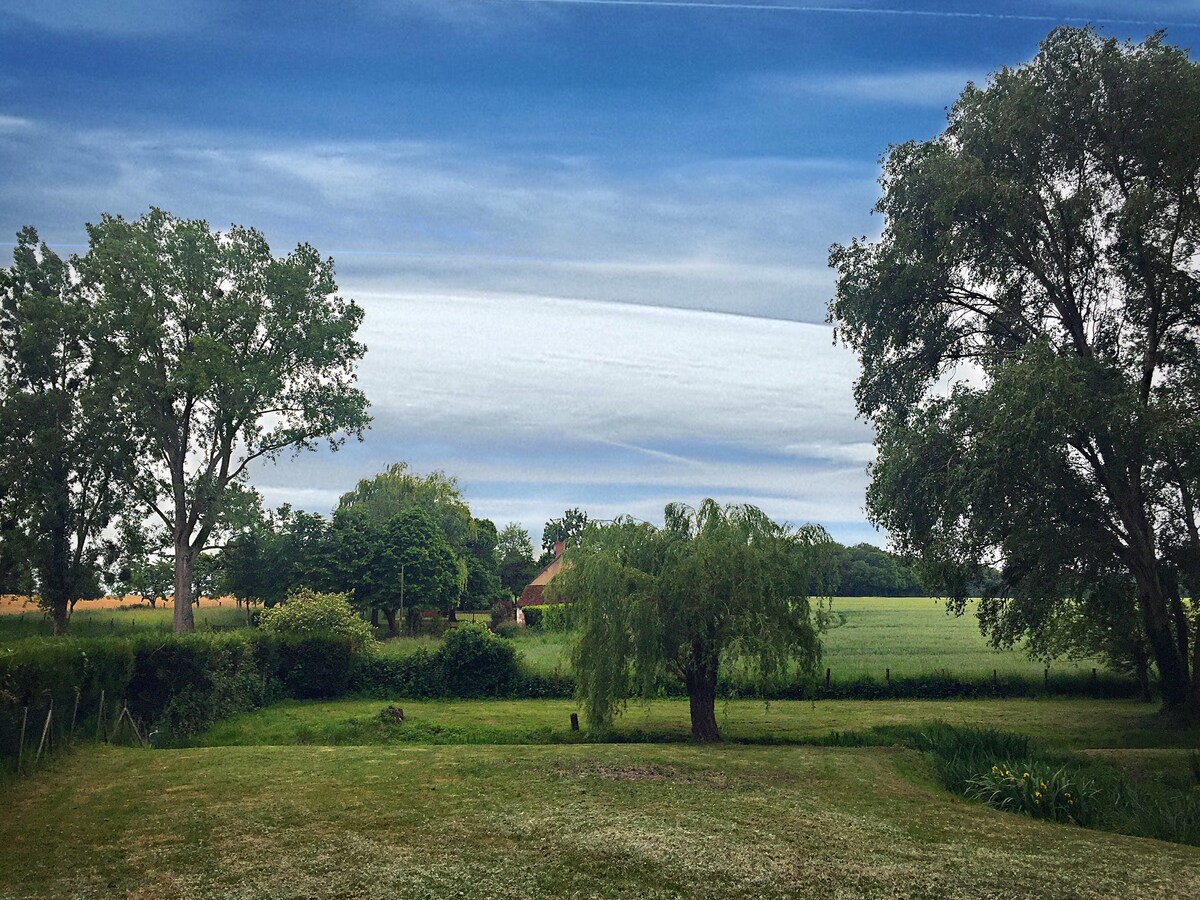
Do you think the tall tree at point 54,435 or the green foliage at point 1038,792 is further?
the tall tree at point 54,435

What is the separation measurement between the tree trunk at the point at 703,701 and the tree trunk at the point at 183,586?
2513 centimetres

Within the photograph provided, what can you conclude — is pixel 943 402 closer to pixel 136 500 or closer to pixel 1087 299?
pixel 1087 299

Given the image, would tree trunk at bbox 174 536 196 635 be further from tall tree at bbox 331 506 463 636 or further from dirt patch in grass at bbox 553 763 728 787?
dirt patch in grass at bbox 553 763 728 787

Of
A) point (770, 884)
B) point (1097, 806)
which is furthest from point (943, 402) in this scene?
point (770, 884)

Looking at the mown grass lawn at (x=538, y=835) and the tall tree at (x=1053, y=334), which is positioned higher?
the tall tree at (x=1053, y=334)

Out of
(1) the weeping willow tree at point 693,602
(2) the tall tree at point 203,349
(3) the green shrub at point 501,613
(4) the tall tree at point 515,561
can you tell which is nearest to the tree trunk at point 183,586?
(2) the tall tree at point 203,349

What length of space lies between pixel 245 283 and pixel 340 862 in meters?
34.9

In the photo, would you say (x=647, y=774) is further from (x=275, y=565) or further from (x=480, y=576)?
(x=480, y=576)

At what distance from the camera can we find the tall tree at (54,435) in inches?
1649

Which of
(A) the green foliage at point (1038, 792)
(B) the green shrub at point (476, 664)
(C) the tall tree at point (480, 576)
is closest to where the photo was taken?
(A) the green foliage at point (1038, 792)

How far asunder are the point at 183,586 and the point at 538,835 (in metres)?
31.2

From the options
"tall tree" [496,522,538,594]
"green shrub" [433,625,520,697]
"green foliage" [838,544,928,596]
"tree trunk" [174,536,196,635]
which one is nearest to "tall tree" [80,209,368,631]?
"tree trunk" [174,536,196,635]

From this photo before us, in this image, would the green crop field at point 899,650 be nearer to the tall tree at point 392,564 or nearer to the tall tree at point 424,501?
the tall tree at point 392,564

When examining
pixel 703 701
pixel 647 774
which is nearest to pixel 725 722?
pixel 703 701
